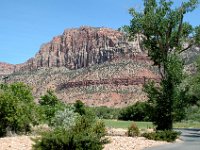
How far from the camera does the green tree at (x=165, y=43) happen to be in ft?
121

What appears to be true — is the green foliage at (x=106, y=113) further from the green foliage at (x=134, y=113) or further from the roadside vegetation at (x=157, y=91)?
the roadside vegetation at (x=157, y=91)

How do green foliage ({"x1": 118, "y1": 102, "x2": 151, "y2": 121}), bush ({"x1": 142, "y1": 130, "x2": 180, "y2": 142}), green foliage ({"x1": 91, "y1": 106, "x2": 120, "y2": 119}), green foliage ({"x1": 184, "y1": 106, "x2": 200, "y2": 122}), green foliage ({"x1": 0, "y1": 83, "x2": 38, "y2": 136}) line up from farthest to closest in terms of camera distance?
1. green foliage ({"x1": 91, "y1": 106, "x2": 120, "y2": 119})
2. green foliage ({"x1": 118, "y1": 102, "x2": 151, "y2": 121})
3. green foliage ({"x1": 184, "y1": 106, "x2": 200, "y2": 122})
4. green foliage ({"x1": 0, "y1": 83, "x2": 38, "y2": 136})
5. bush ({"x1": 142, "y1": 130, "x2": 180, "y2": 142})

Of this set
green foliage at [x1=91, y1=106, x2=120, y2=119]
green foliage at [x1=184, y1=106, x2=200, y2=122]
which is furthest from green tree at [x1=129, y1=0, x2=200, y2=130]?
green foliage at [x1=91, y1=106, x2=120, y2=119]

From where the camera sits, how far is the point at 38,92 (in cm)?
15800

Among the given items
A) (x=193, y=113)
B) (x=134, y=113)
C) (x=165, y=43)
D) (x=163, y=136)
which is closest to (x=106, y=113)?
(x=134, y=113)

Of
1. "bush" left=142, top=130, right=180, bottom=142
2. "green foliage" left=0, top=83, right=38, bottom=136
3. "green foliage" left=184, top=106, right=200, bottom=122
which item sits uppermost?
"green foliage" left=184, top=106, right=200, bottom=122

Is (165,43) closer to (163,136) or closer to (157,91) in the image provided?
(157,91)

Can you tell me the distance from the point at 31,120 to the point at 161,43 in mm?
13070

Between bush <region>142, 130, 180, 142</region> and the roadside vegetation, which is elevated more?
the roadside vegetation

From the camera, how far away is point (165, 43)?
129ft

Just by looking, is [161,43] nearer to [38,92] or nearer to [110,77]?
[110,77]

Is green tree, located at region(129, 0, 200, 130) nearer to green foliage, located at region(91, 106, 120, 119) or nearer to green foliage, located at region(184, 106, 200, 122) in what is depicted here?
green foliage, located at region(184, 106, 200, 122)

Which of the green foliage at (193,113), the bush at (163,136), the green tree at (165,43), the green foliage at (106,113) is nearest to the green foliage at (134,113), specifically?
the green foliage at (106,113)

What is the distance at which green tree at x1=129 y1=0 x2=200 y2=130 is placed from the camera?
3681cm
